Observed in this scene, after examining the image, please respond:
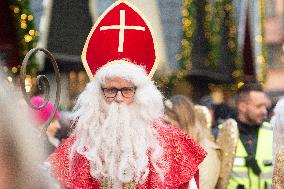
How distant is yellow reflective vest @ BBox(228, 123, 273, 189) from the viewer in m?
6.64

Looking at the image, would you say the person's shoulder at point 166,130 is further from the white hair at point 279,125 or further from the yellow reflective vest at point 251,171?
the yellow reflective vest at point 251,171

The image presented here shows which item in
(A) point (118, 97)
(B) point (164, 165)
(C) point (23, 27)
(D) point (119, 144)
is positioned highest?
(C) point (23, 27)

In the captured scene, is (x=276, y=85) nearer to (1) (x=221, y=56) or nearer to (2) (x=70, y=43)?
(1) (x=221, y=56)

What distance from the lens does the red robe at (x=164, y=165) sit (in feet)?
14.3

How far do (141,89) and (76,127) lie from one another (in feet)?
1.49

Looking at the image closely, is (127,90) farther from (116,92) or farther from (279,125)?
(279,125)

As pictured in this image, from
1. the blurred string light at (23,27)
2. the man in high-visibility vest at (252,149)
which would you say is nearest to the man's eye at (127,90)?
the man in high-visibility vest at (252,149)

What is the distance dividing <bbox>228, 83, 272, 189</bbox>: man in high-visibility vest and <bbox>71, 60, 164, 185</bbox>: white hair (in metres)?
2.19

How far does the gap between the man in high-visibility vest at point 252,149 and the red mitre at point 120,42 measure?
7.18 feet

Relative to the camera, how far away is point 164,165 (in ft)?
14.5

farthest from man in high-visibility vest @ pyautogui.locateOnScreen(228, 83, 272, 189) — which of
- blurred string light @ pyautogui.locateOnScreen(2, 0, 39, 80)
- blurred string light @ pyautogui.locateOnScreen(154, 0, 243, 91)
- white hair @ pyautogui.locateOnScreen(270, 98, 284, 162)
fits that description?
blurred string light @ pyautogui.locateOnScreen(154, 0, 243, 91)

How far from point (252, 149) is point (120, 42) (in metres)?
2.42

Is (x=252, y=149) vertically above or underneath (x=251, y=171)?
above

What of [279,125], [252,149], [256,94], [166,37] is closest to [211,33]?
[166,37]
